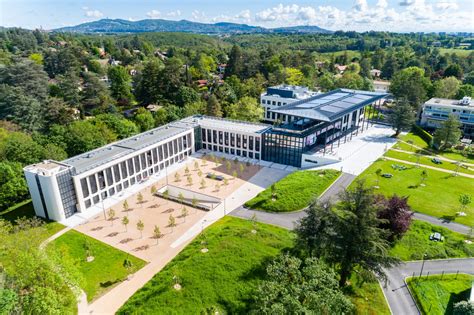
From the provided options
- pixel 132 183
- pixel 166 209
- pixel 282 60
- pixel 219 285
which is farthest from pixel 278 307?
pixel 282 60

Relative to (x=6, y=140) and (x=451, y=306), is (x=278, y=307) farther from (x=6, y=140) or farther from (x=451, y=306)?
(x=6, y=140)

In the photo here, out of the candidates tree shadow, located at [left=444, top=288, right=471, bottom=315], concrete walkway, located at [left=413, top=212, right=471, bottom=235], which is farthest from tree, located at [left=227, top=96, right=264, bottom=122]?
tree shadow, located at [left=444, top=288, right=471, bottom=315]

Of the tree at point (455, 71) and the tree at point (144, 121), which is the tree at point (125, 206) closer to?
the tree at point (144, 121)

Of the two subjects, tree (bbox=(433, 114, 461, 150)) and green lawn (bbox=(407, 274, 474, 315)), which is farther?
tree (bbox=(433, 114, 461, 150))

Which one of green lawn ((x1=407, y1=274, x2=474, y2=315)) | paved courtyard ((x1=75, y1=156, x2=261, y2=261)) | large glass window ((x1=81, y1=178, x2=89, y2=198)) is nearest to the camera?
green lawn ((x1=407, y1=274, x2=474, y2=315))

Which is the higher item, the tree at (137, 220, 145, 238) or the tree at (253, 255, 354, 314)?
the tree at (253, 255, 354, 314)

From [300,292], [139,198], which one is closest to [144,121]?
[139,198]

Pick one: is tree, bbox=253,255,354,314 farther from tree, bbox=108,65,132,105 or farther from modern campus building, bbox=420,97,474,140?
tree, bbox=108,65,132,105
